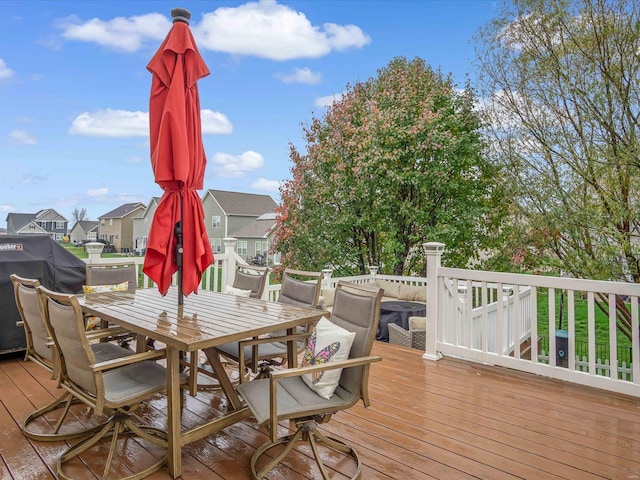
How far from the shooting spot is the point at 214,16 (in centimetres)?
748

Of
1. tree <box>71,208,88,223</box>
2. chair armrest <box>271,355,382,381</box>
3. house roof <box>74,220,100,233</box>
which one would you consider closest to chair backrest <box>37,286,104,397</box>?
chair armrest <box>271,355,382,381</box>

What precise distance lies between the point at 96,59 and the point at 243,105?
3087mm

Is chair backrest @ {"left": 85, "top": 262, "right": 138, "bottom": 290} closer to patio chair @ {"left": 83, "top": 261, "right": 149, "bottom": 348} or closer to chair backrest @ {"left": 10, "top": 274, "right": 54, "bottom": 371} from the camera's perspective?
patio chair @ {"left": 83, "top": 261, "right": 149, "bottom": 348}

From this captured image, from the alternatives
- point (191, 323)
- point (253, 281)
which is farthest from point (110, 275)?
point (191, 323)

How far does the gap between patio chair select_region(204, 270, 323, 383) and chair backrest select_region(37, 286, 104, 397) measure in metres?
0.69

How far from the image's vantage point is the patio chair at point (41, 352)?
8.07 feet

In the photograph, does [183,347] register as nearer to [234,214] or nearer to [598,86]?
[598,86]

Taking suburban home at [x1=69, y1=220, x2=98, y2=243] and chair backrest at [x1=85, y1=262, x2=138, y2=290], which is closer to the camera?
chair backrest at [x1=85, y1=262, x2=138, y2=290]

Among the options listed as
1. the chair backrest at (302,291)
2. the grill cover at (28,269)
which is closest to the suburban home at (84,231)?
the grill cover at (28,269)

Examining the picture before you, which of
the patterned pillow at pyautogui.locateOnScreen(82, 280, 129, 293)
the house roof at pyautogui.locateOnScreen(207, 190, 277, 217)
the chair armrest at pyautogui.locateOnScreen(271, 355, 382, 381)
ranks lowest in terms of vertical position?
the chair armrest at pyautogui.locateOnScreen(271, 355, 382, 381)

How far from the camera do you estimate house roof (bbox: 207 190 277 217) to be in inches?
746

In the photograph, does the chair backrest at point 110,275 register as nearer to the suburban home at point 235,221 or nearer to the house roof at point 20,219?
the house roof at point 20,219

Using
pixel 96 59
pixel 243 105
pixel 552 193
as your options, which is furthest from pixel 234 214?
pixel 552 193

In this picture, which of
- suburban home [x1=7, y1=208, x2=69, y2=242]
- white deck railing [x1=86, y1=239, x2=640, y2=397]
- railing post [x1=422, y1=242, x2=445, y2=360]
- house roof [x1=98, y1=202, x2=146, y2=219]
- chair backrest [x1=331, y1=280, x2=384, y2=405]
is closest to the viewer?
chair backrest [x1=331, y1=280, x2=384, y2=405]
